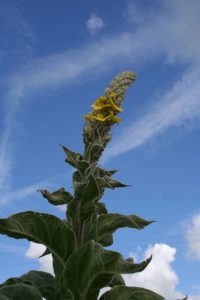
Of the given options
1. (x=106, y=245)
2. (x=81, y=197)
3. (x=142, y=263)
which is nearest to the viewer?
(x=142, y=263)

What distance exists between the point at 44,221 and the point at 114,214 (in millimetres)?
598

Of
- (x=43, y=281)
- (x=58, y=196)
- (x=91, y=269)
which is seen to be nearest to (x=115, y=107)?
(x=58, y=196)

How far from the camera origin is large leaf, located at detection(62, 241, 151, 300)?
137 inches

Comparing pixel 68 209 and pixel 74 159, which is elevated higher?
pixel 74 159

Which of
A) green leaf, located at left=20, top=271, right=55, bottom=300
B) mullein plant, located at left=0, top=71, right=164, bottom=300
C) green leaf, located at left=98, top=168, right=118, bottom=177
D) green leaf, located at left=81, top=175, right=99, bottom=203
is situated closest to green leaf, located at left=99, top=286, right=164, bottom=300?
mullein plant, located at left=0, top=71, right=164, bottom=300

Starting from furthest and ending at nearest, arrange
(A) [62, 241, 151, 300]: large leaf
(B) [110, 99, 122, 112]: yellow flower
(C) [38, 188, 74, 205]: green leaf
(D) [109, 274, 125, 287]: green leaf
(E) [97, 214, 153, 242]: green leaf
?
(D) [109, 274, 125, 287]: green leaf → (B) [110, 99, 122, 112]: yellow flower → (C) [38, 188, 74, 205]: green leaf → (E) [97, 214, 153, 242]: green leaf → (A) [62, 241, 151, 300]: large leaf

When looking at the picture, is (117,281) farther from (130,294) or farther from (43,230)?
(43,230)

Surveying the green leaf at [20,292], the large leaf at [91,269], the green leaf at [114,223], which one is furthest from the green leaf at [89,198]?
the green leaf at [20,292]

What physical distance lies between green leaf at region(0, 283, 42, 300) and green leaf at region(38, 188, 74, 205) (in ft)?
2.52

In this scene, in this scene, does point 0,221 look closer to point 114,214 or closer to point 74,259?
point 74,259

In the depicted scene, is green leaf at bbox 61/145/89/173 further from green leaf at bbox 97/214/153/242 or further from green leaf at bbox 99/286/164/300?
green leaf at bbox 99/286/164/300

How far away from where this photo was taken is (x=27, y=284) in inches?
161

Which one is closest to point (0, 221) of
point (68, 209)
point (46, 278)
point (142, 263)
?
point (68, 209)

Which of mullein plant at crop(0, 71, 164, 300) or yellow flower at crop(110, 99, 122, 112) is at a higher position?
yellow flower at crop(110, 99, 122, 112)
